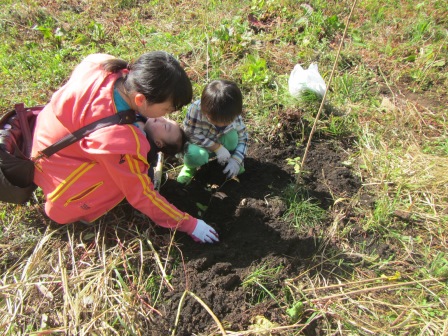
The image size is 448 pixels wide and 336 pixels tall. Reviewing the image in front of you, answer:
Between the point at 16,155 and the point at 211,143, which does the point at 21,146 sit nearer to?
the point at 16,155

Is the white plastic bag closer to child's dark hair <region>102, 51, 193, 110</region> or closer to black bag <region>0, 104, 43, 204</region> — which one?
child's dark hair <region>102, 51, 193, 110</region>

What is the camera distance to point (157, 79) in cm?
173

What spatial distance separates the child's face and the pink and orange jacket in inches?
18.8

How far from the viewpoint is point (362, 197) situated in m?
2.47

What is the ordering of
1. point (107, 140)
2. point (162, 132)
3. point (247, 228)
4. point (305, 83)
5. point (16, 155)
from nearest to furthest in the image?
point (107, 140) < point (16, 155) < point (247, 228) < point (162, 132) < point (305, 83)

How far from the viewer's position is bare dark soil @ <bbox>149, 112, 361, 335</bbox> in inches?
73.9

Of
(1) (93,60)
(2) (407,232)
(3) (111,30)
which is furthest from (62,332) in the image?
(3) (111,30)

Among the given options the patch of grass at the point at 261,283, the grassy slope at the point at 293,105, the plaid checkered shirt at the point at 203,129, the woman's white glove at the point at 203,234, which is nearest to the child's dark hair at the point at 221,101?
the plaid checkered shirt at the point at 203,129

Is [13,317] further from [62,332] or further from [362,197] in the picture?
[362,197]

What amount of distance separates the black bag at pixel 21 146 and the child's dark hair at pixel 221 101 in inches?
20.0

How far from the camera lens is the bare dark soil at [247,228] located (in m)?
1.88

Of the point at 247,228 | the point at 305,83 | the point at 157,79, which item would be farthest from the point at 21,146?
the point at 305,83

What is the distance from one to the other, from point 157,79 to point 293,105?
1.56m

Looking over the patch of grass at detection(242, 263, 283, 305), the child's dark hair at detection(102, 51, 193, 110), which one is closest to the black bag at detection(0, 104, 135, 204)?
the child's dark hair at detection(102, 51, 193, 110)
